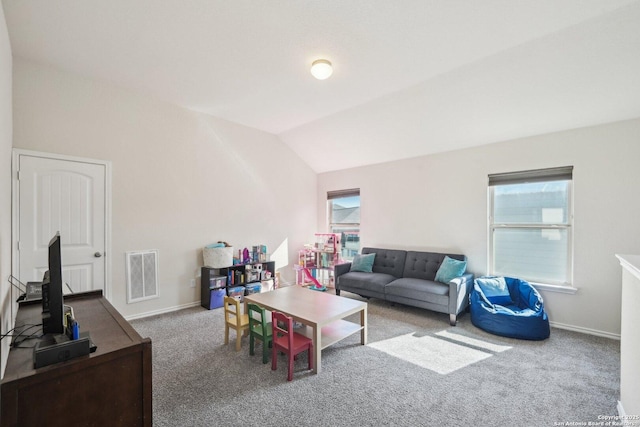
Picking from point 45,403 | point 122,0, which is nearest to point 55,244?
point 45,403

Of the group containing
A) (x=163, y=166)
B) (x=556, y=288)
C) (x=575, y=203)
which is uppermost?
(x=163, y=166)

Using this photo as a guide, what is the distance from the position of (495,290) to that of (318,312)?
2.38 meters

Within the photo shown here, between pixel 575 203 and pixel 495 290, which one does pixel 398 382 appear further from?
pixel 575 203

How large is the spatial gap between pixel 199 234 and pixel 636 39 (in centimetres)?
506

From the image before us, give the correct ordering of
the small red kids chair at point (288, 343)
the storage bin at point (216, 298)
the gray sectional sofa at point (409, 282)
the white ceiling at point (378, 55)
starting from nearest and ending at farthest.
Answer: the white ceiling at point (378, 55) < the small red kids chair at point (288, 343) < the gray sectional sofa at point (409, 282) < the storage bin at point (216, 298)

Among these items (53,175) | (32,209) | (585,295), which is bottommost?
(585,295)

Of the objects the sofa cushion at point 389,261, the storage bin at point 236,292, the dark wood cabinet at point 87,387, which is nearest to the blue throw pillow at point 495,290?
the sofa cushion at point 389,261

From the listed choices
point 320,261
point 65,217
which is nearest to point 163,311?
point 65,217

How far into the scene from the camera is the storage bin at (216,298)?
405cm

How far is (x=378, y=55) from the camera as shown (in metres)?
2.71

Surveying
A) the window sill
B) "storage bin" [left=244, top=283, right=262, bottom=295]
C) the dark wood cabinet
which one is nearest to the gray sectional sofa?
the window sill

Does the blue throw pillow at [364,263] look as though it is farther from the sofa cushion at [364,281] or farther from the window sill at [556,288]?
the window sill at [556,288]

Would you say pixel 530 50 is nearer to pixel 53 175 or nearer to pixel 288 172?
pixel 288 172

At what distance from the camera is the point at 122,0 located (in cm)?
210
